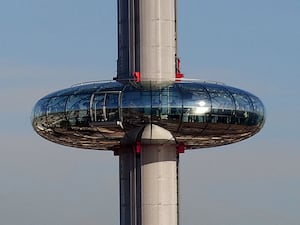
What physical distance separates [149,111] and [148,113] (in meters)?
0.13

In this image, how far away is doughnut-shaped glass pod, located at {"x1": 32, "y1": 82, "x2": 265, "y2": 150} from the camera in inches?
3856

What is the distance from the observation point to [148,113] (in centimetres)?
9781

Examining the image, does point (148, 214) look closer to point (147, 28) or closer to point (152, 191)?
point (152, 191)

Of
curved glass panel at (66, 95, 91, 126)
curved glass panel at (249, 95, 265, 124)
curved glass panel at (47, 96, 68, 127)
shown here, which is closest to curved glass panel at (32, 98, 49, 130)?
curved glass panel at (47, 96, 68, 127)

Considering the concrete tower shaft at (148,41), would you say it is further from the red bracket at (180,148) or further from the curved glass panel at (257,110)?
the curved glass panel at (257,110)

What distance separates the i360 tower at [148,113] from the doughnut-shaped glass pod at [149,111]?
2.3 inches

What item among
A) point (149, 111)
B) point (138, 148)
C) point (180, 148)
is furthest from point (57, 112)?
point (180, 148)

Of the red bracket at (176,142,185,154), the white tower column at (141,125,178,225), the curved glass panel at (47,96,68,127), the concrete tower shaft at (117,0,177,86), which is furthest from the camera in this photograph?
the red bracket at (176,142,185,154)

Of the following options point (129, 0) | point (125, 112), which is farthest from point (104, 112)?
point (129, 0)

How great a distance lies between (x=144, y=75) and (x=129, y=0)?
187 inches

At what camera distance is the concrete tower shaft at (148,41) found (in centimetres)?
10050

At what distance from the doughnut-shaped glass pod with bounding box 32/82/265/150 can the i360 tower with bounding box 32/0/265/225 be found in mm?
59

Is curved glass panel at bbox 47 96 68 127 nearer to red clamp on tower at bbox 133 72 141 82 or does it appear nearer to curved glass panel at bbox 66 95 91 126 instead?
curved glass panel at bbox 66 95 91 126

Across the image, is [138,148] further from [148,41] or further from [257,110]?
[257,110]
